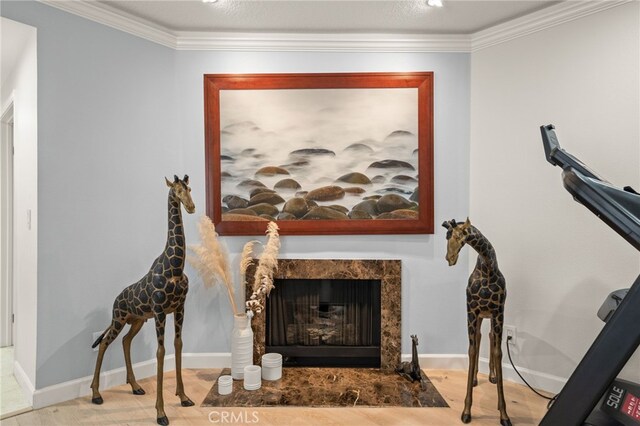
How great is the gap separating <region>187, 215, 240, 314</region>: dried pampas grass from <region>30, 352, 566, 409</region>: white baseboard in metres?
0.51

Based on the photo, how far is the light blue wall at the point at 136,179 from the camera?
2.50 meters

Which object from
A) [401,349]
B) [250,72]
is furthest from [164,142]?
[401,349]

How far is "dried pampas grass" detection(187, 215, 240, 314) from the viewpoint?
2.81 metres

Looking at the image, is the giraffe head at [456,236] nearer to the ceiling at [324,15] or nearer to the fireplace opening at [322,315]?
the fireplace opening at [322,315]

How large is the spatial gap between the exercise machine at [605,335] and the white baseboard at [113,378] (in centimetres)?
227

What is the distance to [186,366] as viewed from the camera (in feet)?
10.00

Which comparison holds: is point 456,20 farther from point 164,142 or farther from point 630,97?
point 164,142

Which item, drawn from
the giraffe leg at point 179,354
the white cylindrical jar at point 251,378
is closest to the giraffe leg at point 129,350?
the giraffe leg at point 179,354

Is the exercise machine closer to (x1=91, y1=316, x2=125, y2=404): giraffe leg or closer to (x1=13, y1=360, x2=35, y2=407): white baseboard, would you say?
(x1=91, y1=316, x2=125, y2=404): giraffe leg

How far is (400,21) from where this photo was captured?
112 inches

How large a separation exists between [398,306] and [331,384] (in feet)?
2.47

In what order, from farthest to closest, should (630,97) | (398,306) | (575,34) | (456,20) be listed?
(398,306) → (456,20) → (575,34) → (630,97)

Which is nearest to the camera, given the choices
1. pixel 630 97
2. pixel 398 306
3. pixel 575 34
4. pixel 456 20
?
pixel 630 97

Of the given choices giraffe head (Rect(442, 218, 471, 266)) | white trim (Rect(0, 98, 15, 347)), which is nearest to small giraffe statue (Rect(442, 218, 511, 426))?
giraffe head (Rect(442, 218, 471, 266))
